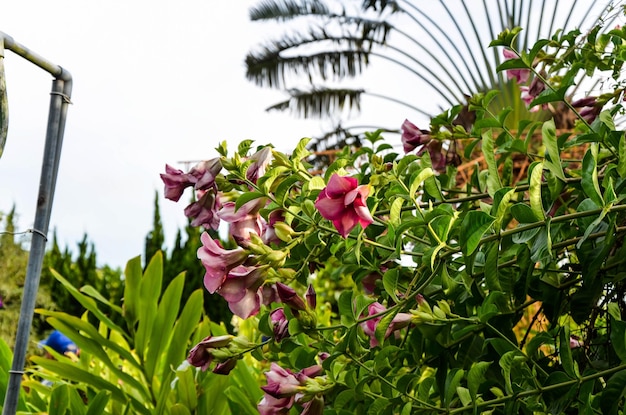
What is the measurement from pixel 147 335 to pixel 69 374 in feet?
0.55

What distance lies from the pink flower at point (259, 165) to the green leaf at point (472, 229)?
264mm

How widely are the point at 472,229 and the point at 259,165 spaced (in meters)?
0.27

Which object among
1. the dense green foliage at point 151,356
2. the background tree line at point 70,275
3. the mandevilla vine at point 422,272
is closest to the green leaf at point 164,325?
the dense green foliage at point 151,356

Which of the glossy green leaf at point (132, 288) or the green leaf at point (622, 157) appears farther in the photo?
the glossy green leaf at point (132, 288)

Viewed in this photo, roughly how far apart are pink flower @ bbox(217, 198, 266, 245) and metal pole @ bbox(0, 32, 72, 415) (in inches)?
17.6

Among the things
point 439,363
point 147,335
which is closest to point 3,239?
point 147,335

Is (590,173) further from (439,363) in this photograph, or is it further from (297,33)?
(297,33)

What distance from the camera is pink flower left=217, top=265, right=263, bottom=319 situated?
69 cm

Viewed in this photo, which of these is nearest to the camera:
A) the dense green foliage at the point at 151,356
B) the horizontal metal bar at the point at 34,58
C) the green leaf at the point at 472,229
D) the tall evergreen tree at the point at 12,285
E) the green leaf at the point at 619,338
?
the green leaf at the point at 472,229

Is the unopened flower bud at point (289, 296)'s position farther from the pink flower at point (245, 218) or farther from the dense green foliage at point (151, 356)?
the dense green foliage at point (151, 356)

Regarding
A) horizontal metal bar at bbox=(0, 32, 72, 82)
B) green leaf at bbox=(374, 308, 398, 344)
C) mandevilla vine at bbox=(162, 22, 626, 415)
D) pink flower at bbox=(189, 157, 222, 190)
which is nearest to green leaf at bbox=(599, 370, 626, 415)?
mandevilla vine at bbox=(162, 22, 626, 415)

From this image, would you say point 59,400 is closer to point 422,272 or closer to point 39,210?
point 39,210

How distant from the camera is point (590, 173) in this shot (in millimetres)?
622

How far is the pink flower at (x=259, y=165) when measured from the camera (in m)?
0.77
